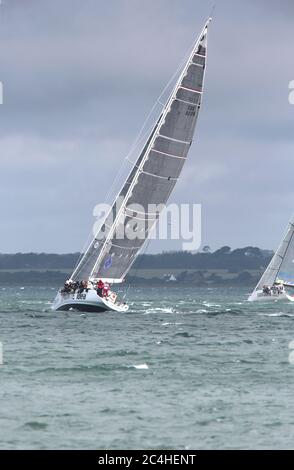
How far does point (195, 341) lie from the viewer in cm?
5647

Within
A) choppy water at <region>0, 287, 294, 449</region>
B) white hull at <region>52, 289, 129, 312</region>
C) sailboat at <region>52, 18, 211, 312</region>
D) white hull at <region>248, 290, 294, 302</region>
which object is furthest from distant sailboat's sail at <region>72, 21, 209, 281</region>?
white hull at <region>248, 290, 294, 302</region>

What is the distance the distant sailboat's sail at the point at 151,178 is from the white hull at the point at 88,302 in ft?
6.70

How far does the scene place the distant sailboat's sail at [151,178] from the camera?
77.7m

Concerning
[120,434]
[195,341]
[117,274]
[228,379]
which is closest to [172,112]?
[117,274]

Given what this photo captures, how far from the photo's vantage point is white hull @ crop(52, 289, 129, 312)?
73.8 m

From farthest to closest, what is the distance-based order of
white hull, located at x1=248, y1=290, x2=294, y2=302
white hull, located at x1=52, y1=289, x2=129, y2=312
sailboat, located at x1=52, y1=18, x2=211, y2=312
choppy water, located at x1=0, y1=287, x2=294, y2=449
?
1. white hull, located at x1=248, y1=290, x2=294, y2=302
2. sailboat, located at x1=52, y1=18, x2=211, y2=312
3. white hull, located at x1=52, y1=289, x2=129, y2=312
4. choppy water, located at x1=0, y1=287, x2=294, y2=449

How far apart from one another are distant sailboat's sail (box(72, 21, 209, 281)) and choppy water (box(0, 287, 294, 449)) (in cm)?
1513

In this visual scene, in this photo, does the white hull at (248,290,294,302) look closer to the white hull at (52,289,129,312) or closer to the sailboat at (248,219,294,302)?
the sailboat at (248,219,294,302)

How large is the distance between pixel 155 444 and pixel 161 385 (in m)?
10.1

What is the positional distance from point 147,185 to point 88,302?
32.4 feet

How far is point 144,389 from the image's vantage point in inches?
1426

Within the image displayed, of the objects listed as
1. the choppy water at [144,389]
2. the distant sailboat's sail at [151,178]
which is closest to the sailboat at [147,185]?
the distant sailboat's sail at [151,178]

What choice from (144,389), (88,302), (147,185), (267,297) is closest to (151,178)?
(147,185)
